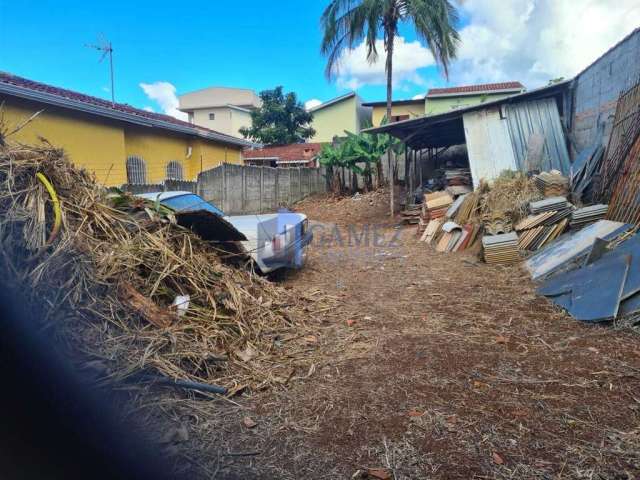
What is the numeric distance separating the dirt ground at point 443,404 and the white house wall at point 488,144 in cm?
560

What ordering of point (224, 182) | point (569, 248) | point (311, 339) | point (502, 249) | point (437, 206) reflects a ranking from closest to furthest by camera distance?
point (311, 339) < point (569, 248) < point (502, 249) < point (437, 206) < point (224, 182)

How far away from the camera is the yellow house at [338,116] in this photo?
32062 mm

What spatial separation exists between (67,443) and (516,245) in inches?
265

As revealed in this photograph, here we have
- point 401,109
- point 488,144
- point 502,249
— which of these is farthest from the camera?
point 401,109

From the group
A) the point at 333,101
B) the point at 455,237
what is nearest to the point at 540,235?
the point at 455,237

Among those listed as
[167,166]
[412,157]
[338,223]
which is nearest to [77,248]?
[338,223]

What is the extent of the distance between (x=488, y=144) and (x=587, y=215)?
4176 millimetres

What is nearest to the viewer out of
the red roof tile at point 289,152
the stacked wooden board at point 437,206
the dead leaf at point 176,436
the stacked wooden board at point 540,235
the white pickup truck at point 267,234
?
the dead leaf at point 176,436

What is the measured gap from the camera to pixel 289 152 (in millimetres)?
26250

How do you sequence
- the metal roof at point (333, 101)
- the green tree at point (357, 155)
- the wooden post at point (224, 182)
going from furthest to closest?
the metal roof at point (333, 101)
the green tree at point (357, 155)
the wooden post at point (224, 182)

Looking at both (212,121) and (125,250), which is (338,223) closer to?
(125,250)

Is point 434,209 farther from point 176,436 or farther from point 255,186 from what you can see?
point 176,436

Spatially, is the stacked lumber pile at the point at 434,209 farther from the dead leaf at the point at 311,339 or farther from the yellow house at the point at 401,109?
the yellow house at the point at 401,109

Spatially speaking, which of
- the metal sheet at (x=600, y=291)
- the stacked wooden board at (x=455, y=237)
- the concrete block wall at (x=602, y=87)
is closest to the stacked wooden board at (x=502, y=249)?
the stacked wooden board at (x=455, y=237)
